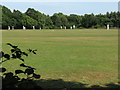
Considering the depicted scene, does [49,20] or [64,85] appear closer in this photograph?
[64,85]

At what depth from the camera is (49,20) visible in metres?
99.8

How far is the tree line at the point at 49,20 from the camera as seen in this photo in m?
87.0

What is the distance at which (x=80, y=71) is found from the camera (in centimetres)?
795

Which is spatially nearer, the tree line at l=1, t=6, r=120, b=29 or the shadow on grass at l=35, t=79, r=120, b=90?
the shadow on grass at l=35, t=79, r=120, b=90

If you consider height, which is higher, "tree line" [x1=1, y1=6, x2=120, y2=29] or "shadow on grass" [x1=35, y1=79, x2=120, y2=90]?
"tree line" [x1=1, y1=6, x2=120, y2=29]

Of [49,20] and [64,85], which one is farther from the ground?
[49,20]

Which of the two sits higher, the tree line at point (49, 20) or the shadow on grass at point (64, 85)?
the tree line at point (49, 20)

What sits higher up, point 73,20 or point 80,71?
point 73,20

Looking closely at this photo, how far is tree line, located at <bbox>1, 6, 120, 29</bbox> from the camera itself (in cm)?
8700

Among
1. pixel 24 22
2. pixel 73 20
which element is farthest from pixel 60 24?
pixel 24 22

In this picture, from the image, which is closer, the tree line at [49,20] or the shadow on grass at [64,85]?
the shadow on grass at [64,85]

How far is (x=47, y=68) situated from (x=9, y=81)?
5.39 m

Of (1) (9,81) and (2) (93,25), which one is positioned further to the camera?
(2) (93,25)

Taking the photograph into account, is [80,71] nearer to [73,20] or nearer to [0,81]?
[0,81]
